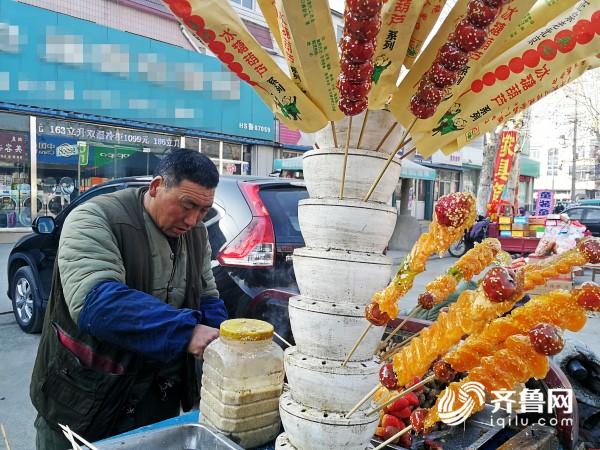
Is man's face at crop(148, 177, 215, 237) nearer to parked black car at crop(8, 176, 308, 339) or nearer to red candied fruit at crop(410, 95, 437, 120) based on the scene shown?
red candied fruit at crop(410, 95, 437, 120)

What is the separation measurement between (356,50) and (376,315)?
0.66 meters

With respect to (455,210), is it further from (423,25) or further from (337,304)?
(423,25)

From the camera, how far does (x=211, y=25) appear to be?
48.3 inches

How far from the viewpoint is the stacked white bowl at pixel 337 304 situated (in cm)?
131

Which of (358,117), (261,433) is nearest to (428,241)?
(358,117)

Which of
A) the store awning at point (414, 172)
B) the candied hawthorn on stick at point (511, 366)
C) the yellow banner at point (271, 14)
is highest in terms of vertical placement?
the store awning at point (414, 172)

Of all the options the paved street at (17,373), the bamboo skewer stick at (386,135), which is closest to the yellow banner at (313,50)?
the bamboo skewer stick at (386,135)

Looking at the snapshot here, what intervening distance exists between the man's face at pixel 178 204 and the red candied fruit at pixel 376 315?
106 centimetres

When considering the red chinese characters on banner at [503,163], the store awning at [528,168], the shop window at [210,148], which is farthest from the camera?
the store awning at [528,168]

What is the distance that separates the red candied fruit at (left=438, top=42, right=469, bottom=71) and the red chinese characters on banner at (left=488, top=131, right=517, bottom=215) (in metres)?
17.2

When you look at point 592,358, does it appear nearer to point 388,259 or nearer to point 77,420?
point 388,259

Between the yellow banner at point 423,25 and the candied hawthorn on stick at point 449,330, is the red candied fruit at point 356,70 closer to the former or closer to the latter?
the yellow banner at point 423,25

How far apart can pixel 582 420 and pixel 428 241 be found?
2.21m

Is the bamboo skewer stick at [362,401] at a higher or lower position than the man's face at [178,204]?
lower
